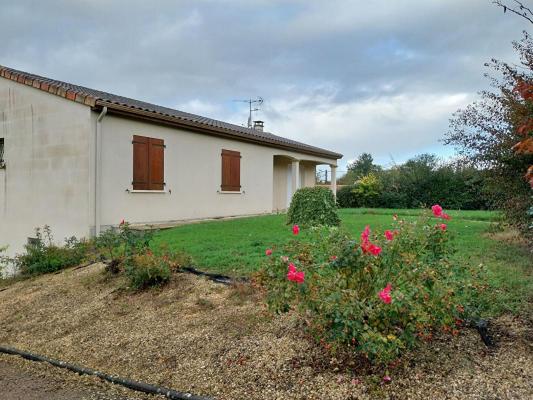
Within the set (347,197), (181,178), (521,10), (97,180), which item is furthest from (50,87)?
(347,197)

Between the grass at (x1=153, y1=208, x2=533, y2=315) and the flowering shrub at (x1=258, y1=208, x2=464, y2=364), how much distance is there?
389 mm

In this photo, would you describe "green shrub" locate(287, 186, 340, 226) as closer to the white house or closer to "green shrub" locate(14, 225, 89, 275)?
the white house

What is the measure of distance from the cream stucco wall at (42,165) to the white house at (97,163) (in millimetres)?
22

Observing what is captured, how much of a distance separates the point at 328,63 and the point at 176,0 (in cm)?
522

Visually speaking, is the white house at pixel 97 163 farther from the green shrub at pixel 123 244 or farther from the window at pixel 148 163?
the green shrub at pixel 123 244

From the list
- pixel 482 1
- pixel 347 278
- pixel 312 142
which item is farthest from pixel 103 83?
pixel 347 278

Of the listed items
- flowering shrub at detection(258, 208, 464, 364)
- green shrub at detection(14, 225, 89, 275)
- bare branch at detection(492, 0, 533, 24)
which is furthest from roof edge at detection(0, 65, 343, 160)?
bare branch at detection(492, 0, 533, 24)

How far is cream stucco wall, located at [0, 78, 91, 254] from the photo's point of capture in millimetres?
9188

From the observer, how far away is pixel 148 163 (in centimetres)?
1018

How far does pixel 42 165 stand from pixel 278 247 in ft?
28.1

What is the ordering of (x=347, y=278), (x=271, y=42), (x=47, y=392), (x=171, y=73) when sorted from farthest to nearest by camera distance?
(x=171, y=73), (x=271, y=42), (x=47, y=392), (x=347, y=278)

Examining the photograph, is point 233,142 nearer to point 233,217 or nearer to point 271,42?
point 233,217

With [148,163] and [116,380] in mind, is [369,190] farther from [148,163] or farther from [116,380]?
[116,380]

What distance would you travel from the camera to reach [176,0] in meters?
9.62
